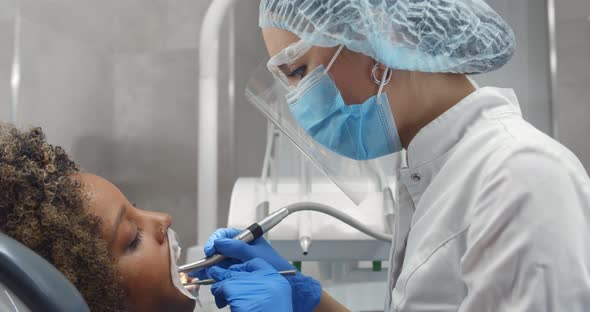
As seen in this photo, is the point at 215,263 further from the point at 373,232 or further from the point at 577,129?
the point at 577,129

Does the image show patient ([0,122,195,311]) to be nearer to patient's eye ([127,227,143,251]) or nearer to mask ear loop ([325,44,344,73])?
patient's eye ([127,227,143,251])

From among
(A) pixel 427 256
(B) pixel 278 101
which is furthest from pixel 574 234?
(B) pixel 278 101

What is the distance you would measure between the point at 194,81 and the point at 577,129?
5.51 ft

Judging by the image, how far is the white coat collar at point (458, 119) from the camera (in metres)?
0.90

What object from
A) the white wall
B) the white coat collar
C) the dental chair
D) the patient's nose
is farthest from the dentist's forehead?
the white wall

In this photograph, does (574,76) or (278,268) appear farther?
(574,76)

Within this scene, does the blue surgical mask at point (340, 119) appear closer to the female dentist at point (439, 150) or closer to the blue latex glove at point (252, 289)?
the female dentist at point (439, 150)

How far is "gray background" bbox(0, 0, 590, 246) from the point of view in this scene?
2.14 m

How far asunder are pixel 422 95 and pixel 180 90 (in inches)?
59.3

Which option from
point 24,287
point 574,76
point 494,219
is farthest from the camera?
point 574,76

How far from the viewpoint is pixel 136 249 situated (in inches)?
38.2

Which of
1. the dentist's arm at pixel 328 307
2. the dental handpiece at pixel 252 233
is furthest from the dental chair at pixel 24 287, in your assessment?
the dentist's arm at pixel 328 307

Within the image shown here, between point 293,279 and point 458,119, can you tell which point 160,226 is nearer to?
point 293,279

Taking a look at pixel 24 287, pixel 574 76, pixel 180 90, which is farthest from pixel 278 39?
pixel 574 76
